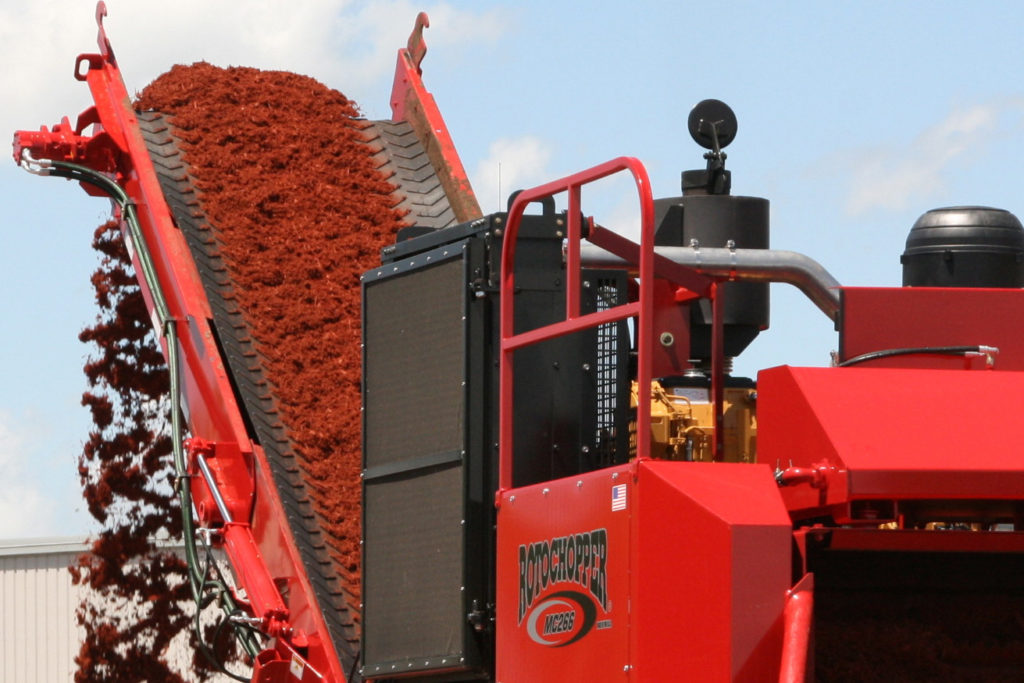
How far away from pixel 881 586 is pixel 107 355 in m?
5.32

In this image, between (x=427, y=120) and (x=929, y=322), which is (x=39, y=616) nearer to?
(x=427, y=120)

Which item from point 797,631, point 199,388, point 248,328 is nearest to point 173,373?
point 199,388

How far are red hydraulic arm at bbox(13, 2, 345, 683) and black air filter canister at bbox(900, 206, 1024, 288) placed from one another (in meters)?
2.34

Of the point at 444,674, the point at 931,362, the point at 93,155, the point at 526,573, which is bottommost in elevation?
the point at 444,674

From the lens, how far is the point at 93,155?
801 cm

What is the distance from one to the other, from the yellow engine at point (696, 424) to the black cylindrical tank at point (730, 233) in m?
0.40

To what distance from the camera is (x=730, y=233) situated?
19.8 ft

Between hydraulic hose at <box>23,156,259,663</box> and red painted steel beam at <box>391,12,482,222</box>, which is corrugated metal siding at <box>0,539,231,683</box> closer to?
red painted steel beam at <box>391,12,482,222</box>

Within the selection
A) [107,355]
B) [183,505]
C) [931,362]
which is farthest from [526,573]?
[107,355]

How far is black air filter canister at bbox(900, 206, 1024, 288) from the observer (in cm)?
547

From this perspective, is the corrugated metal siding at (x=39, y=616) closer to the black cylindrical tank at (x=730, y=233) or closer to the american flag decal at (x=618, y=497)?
the black cylindrical tank at (x=730, y=233)

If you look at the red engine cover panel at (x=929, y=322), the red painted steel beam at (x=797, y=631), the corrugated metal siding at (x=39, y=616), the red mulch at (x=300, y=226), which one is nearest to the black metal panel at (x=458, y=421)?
the red engine cover panel at (x=929, y=322)

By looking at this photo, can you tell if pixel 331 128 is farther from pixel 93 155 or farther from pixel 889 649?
pixel 889 649

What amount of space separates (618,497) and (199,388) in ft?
10.8
